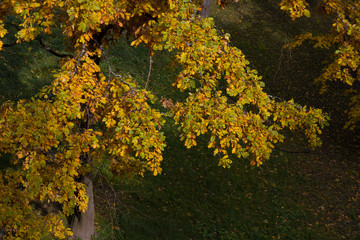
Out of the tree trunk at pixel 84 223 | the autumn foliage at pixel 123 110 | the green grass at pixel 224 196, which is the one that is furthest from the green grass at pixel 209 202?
the autumn foliage at pixel 123 110

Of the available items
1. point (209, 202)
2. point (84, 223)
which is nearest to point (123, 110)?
point (84, 223)

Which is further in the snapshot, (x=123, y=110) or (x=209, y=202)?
(x=209, y=202)

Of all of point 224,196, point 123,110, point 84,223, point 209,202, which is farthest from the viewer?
point 224,196

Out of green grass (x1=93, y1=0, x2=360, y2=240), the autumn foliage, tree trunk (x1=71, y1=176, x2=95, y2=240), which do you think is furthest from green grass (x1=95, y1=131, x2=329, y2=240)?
the autumn foliage

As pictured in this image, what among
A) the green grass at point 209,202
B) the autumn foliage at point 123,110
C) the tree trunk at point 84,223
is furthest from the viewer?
the green grass at point 209,202

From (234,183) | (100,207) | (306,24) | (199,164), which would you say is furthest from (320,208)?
(306,24)

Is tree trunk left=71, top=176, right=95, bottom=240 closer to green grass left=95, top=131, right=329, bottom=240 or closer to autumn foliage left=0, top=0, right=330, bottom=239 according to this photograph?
green grass left=95, top=131, right=329, bottom=240

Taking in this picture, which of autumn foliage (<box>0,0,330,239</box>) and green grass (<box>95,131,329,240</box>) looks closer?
autumn foliage (<box>0,0,330,239</box>)

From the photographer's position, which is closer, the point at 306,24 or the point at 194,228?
the point at 194,228

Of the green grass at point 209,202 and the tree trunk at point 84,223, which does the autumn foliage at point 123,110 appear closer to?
the tree trunk at point 84,223

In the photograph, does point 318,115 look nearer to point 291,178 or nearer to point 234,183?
point 234,183

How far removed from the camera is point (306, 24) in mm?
20891

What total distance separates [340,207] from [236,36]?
35.6ft

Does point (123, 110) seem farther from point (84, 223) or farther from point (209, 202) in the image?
point (209, 202)
